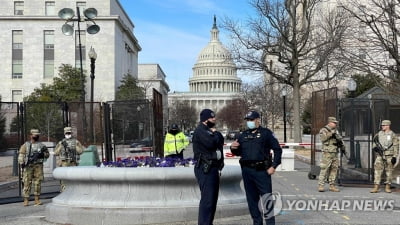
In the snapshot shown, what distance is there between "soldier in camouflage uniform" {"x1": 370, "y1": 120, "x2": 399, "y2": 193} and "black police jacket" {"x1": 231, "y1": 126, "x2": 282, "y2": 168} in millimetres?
7273

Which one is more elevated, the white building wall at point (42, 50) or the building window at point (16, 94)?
the white building wall at point (42, 50)

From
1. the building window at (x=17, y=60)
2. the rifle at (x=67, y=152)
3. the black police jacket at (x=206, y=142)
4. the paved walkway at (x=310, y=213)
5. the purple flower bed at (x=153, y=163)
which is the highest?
the building window at (x=17, y=60)

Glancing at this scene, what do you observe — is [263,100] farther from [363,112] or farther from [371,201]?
[371,201]

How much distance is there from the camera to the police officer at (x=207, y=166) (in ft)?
26.7

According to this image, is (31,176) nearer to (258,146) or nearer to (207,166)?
(207,166)

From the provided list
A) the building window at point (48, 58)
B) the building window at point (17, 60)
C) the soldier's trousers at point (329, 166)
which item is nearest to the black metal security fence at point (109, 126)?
the soldier's trousers at point (329, 166)

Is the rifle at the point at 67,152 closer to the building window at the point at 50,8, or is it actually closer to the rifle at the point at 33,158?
the rifle at the point at 33,158

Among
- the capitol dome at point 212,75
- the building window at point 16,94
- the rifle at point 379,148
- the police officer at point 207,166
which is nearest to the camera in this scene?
the police officer at point 207,166

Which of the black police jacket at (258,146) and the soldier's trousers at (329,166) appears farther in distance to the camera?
the soldier's trousers at (329,166)

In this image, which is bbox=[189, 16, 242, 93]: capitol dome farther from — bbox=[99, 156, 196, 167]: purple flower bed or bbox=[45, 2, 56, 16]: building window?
bbox=[99, 156, 196, 167]: purple flower bed

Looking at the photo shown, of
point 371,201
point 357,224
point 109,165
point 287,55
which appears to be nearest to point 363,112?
point 371,201

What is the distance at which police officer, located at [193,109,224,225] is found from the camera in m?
8.15

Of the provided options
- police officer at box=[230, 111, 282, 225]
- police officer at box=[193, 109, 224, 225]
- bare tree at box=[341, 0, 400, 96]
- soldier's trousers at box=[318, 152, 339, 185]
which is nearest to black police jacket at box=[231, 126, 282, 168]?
police officer at box=[230, 111, 282, 225]

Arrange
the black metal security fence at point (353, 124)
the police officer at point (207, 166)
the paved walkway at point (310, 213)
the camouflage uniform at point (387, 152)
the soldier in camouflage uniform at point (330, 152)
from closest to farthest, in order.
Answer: the police officer at point (207, 166) → the paved walkway at point (310, 213) → the camouflage uniform at point (387, 152) → the soldier in camouflage uniform at point (330, 152) → the black metal security fence at point (353, 124)
